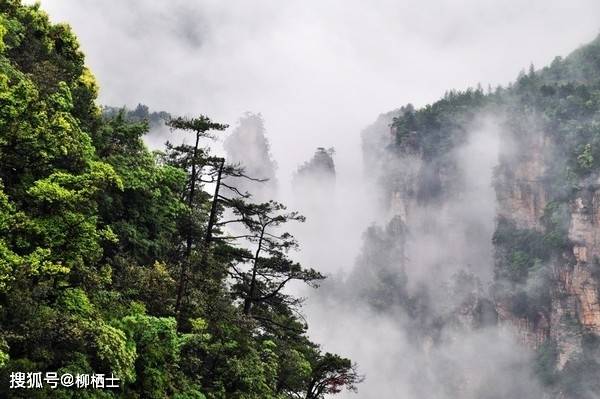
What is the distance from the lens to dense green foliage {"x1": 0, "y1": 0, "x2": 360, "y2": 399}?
554 inches

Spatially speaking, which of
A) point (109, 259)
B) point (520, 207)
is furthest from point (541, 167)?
point (109, 259)

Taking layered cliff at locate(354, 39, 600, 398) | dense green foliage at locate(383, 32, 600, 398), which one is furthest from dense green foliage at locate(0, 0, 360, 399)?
dense green foliage at locate(383, 32, 600, 398)

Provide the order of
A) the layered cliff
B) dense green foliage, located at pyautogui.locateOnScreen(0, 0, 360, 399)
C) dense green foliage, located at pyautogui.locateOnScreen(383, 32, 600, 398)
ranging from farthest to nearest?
1. dense green foliage, located at pyautogui.locateOnScreen(383, 32, 600, 398)
2. the layered cliff
3. dense green foliage, located at pyautogui.locateOnScreen(0, 0, 360, 399)

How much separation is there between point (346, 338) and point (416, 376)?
80.0 feet

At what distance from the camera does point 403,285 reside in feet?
542

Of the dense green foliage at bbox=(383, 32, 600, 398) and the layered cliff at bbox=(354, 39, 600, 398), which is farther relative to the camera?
the dense green foliage at bbox=(383, 32, 600, 398)

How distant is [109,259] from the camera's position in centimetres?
2106

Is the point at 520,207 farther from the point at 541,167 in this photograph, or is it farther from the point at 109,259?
the point at 109,259

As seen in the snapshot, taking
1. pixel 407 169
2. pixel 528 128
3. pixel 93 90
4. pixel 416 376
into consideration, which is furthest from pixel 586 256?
pixel 93 90

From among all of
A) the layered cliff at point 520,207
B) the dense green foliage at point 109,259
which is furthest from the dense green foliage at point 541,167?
the dense green foliage at point 109,259

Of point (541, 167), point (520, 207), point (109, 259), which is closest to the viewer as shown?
point (109, 259)

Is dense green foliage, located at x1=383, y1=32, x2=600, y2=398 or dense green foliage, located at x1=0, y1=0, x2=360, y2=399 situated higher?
dense green foliage, located at x1=383, y1=32, x2=600, y2=398

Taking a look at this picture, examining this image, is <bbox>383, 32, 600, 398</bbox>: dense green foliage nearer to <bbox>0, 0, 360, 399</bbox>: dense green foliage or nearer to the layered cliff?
the layered cliff

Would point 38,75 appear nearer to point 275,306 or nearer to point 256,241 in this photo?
point 256,241
